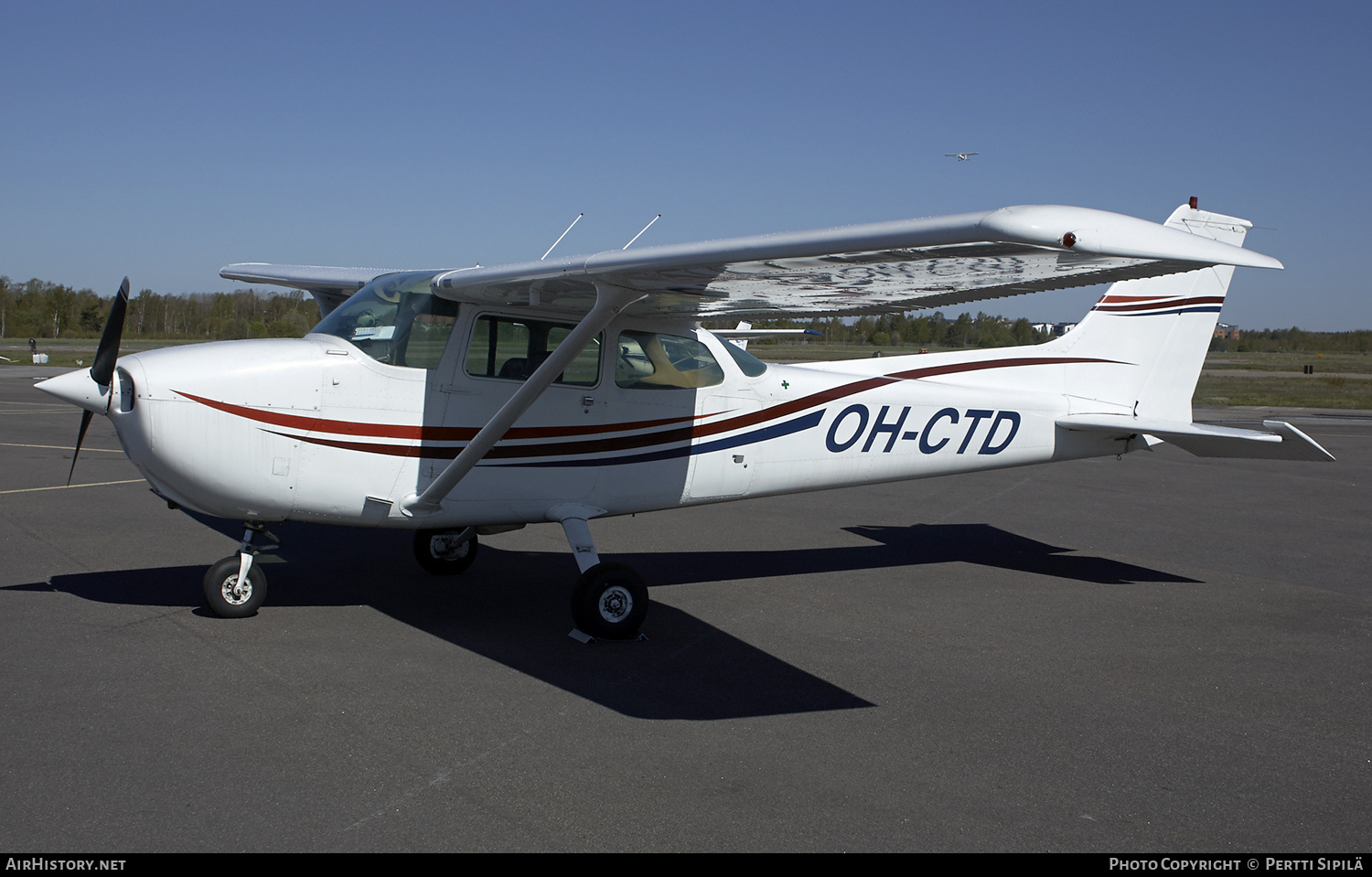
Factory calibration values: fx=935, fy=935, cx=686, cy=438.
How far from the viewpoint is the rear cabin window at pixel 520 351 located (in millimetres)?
5781

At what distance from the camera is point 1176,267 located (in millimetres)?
3680

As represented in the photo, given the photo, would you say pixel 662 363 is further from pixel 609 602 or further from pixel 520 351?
pixel 609 602

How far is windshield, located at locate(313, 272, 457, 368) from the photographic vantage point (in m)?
5.62

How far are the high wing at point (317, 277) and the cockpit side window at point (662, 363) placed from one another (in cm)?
301

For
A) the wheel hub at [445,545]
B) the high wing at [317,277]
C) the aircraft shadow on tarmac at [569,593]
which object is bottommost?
the aircraft shadow on tarmac at [569,593]

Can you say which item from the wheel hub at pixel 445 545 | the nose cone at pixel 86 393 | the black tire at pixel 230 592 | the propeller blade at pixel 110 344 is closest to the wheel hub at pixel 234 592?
the black tire at pixel 230 592

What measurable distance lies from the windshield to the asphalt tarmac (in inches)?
66.1

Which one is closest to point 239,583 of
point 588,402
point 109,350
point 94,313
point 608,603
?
point 109,350

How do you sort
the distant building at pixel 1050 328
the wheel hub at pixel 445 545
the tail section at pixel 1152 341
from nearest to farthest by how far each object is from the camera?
the wheel hub at pixel 445 545 → the tail section at pixel 1152 341 → the distant building at pixel 1050 328

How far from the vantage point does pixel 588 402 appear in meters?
6.07

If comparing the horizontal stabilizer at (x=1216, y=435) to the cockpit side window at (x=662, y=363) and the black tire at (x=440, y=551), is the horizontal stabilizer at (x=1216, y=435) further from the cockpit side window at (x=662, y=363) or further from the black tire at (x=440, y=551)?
the black tire at (x=440, y=551)

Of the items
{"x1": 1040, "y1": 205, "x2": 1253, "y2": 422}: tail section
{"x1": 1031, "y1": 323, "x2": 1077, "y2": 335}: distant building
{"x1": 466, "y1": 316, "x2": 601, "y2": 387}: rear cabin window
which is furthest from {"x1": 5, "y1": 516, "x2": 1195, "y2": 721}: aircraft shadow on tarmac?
{"x1": 1031, "y1": 323, "x2": 1077, "y2": 335}: distant building

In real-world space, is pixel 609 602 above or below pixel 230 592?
above

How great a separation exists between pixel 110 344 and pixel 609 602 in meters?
3.15
